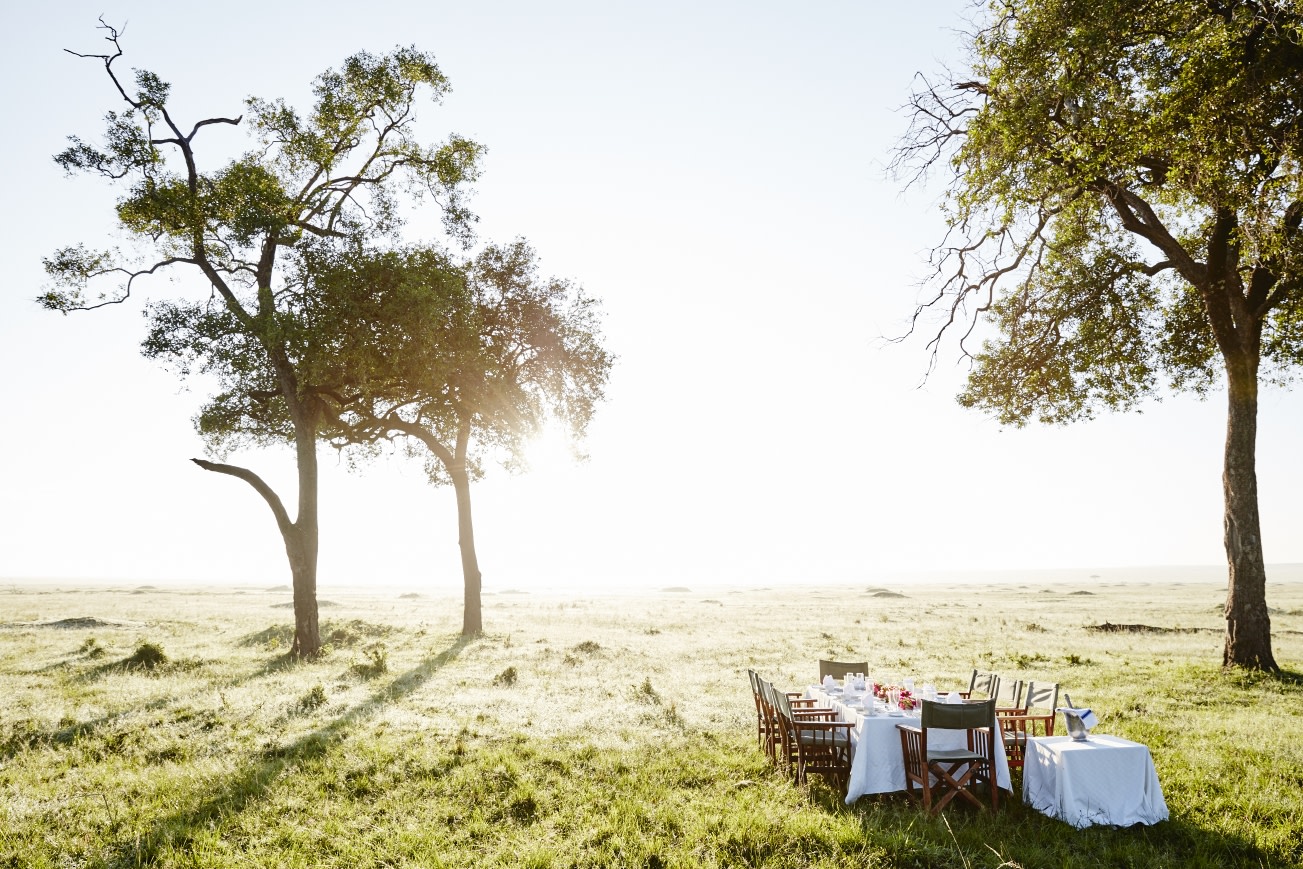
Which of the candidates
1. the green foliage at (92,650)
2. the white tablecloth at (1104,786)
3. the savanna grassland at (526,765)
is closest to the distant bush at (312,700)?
the savanna grassland at (526,765)

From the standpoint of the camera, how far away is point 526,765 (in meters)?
9.78

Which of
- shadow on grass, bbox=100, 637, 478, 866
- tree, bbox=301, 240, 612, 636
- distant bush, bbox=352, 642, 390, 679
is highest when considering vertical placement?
tree, bbox=301, 240, 612, 636

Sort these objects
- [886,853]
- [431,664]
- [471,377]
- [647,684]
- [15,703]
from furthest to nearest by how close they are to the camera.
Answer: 1. [471,377]
2. [431,664]
3. [647,684]
4. [15,703]
5. [886,853]

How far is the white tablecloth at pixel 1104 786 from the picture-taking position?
25.2ft

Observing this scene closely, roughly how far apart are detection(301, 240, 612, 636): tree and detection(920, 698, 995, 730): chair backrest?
608 inches

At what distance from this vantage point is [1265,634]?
1605 centimetres

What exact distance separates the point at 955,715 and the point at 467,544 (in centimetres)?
A: 2143

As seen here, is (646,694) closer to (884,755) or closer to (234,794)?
(884,755)

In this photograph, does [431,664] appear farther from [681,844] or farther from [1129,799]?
[1129,799]

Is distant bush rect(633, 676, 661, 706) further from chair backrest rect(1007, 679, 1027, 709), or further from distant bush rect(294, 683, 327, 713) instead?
chair backrest rect(1007, 679, 1027, 709)

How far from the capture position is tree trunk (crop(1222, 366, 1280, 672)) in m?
15.8

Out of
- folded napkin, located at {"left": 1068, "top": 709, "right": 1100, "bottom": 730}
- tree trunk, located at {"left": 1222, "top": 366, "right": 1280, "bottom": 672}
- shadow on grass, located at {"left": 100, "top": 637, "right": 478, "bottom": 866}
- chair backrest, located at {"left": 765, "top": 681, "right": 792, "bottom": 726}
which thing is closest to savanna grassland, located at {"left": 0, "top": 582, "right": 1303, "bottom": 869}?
shadow on grass, located at {"left": 100, "top": 637, "right": 478, "bottom": 866}

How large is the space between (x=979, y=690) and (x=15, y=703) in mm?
18053

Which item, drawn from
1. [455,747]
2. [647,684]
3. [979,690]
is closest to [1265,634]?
[979,690]
